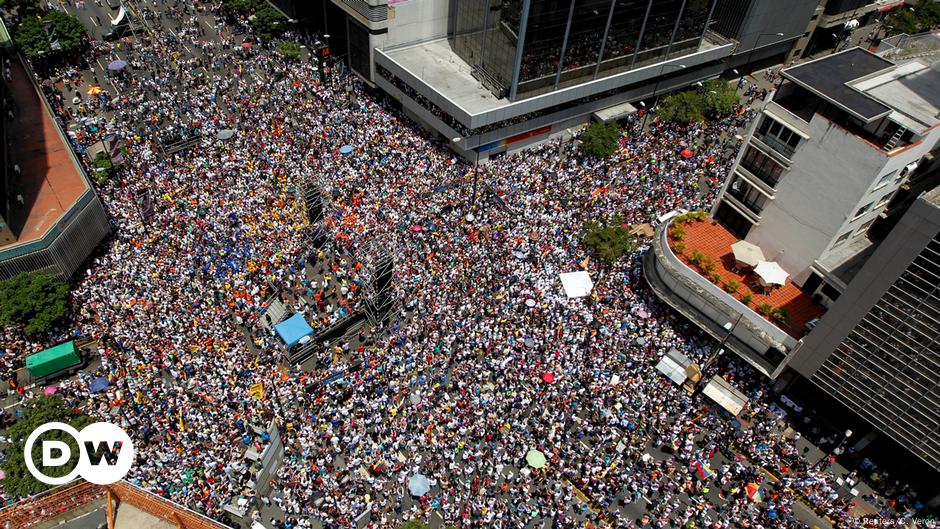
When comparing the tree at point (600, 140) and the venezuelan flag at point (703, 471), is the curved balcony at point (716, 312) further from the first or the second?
the tree at point (600, 140)

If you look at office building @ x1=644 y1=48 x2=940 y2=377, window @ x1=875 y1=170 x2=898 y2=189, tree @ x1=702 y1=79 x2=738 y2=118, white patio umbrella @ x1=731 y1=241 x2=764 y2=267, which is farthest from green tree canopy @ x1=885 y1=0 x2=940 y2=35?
white patio umbrella @ x1=731 y1=241 x2=764 y2=267

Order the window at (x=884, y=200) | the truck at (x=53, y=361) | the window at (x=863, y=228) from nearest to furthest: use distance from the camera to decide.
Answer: the truck at (x=53, y=361) < the window at (x=884, y=200) < the window at (x=863, y=228)

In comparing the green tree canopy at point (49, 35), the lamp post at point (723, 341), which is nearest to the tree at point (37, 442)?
the lamp post at point (723, 341)

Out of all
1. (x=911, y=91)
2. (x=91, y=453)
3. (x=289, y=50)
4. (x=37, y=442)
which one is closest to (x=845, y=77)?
(x=911, y=91)

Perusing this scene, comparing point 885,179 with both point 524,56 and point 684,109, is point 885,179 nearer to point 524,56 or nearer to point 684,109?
point 524,56

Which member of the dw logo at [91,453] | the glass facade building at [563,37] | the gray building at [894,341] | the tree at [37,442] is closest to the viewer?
the gray building at [894,341]

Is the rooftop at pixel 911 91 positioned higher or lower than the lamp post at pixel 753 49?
higher

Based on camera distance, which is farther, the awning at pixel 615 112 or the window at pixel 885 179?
the awning at pixel 615 112
